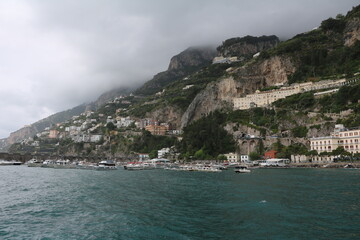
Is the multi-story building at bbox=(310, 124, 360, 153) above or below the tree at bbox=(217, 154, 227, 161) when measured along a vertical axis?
above

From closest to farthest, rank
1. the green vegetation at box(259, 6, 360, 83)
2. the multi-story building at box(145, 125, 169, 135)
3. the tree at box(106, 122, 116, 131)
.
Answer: the green vegetation at box(259, 6, 360, 83), the multi-story building at box(145, 125, 169, 135), the tree at box(106, 122, 116, 131)

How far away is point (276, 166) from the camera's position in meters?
79.1

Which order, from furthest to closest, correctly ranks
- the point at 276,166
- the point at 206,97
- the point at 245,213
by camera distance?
the point at 206,97 < the point at 276,166 < the point at 245,213

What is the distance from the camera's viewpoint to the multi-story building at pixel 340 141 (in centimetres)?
7450

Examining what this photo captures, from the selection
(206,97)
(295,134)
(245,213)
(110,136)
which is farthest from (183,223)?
(110,136)

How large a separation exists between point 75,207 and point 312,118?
3212 inches

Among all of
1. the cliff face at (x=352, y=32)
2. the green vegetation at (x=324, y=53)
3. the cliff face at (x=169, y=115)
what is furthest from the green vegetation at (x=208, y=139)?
the cliff face at (x=352, y=32)

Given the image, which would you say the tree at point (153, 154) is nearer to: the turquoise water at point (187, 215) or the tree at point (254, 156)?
the tree at point (254, 156)

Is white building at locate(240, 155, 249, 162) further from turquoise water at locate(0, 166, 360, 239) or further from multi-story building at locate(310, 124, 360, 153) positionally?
turquoise water at locate(0, 166, 360, 239)

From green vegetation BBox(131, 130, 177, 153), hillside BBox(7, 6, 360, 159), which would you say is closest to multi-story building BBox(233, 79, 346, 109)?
hillside BBox(7, 6, 360, 159)

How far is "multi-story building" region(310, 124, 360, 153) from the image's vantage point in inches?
2933

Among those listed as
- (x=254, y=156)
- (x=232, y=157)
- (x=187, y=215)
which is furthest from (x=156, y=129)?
(x=187, y=215)

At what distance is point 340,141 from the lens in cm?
7750

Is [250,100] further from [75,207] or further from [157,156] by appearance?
[75,207]
